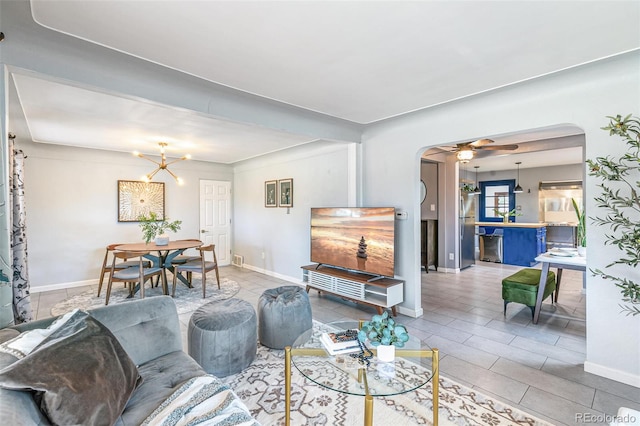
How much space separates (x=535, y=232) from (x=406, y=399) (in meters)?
6.27

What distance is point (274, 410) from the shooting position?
2021mm

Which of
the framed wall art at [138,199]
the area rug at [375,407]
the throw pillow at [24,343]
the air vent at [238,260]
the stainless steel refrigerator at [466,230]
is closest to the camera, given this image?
the throw pillow at [24,343]

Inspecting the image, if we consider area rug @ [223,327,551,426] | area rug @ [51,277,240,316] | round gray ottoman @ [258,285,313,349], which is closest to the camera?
area rug @ [223,327,551,426]

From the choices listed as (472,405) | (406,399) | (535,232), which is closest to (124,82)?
(406,399)

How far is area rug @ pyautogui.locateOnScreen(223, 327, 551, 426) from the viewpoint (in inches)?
75.5

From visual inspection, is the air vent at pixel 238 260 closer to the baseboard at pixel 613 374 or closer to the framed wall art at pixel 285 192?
the framed wall art at pixel 285 192

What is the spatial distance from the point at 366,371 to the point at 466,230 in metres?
5.75

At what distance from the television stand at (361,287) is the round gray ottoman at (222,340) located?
1575 mm

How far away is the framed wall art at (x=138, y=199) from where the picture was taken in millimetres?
5750

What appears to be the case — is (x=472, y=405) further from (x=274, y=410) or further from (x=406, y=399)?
(x=274, y=410)

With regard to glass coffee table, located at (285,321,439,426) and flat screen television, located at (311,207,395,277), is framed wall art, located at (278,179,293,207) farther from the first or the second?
glass coffee table, located at (285,321,439,426)

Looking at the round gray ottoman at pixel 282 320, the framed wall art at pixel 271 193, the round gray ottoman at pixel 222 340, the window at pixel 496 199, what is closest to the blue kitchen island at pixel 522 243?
the window at pixel 496 199

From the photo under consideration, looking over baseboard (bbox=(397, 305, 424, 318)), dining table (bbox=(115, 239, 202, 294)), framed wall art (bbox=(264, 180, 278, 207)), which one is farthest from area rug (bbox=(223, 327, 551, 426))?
framed wall art (bbox=(264, 180, 278, 207))

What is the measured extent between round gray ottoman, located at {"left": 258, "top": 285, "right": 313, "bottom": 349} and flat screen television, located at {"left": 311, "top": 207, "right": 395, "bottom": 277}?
3.80 feet
